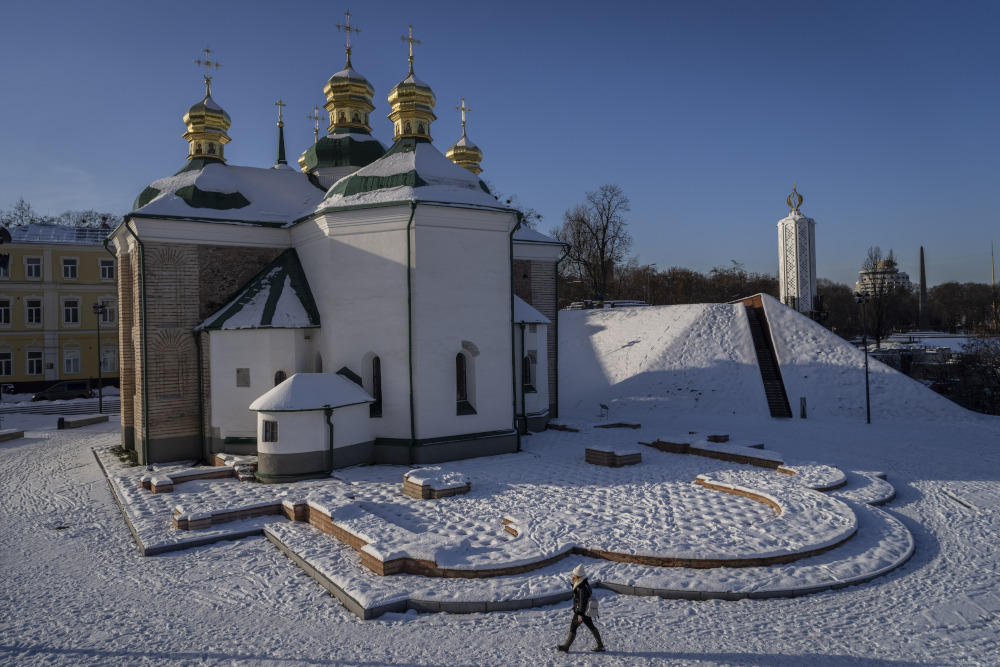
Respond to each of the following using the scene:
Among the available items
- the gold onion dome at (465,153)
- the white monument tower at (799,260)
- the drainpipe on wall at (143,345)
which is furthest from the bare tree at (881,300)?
the drainpipe on wall at (143,345)

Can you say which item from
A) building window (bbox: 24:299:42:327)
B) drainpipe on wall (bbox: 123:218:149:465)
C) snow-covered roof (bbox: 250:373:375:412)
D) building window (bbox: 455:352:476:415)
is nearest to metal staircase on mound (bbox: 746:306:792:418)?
building window (bbox: 455:352:476:415)

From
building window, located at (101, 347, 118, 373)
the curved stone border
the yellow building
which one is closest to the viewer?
the curved stone border

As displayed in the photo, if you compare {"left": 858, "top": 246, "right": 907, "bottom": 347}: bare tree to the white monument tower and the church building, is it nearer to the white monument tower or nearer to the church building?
the white monument tower

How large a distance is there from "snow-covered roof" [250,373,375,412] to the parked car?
2223cm

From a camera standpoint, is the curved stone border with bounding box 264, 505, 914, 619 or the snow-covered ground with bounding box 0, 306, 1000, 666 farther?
the curved stone border with bounding box 264, 505, 914, 619

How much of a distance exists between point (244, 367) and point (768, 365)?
1850 cm

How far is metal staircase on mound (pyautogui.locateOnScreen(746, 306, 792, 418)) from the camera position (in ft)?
72.4

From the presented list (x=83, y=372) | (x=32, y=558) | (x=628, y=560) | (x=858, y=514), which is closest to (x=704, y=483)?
(x=858, y=514)

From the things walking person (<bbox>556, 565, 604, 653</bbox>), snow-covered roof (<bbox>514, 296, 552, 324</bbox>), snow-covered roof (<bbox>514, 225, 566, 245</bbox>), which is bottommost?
walking person (<bbox>556, 565, 604, 653</bbox>)

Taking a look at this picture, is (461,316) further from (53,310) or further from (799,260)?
(53,310)

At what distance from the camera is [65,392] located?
98.2 feet

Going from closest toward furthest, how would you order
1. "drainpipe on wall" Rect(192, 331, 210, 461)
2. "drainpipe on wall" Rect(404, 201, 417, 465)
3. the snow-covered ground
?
the snow-covered ground → "drainpipe on wall" Rect(404, 201, 417, 465) → "drainpipe on wall" Rect(192, 331, 210, 461)

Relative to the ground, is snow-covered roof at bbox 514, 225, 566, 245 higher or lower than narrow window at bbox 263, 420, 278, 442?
higher

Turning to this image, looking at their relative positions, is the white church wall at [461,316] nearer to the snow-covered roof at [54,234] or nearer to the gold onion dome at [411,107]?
the gold onion dome at [411,107]
